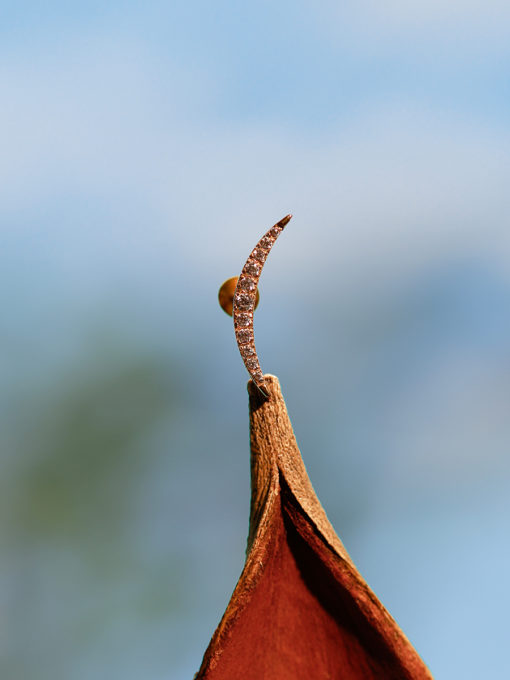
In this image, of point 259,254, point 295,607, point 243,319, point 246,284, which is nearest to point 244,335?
point 243,319

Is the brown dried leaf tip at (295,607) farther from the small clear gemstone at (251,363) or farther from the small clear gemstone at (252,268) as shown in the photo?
the small clear gemstone at (252,268)

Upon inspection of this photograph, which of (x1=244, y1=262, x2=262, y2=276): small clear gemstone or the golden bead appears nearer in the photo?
(x1=244, y1=262, x2=262, y2=276): small clear gemstone

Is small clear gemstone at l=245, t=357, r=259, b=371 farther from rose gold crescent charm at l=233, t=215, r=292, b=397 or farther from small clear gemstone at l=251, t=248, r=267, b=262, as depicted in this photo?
small clear gemstone at l=251, t=248, r=267, b=262

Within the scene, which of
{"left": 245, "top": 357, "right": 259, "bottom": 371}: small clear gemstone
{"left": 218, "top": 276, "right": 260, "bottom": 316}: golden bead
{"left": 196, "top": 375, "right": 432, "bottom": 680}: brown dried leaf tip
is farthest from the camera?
{"left": 218, "top": 276, "right": 260, "bottom": 316}: golden bead

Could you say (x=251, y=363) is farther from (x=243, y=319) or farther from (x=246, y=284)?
(x=246, y=284)

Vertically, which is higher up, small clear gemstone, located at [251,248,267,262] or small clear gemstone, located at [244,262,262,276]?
small clear gemstone, located at [251,248,267,262]

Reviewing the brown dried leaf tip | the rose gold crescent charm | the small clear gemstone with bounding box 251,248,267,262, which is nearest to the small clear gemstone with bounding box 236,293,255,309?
the rose gold crescent charm

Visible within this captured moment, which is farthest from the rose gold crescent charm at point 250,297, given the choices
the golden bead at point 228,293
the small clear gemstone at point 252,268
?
the golden bead at point 228,293
